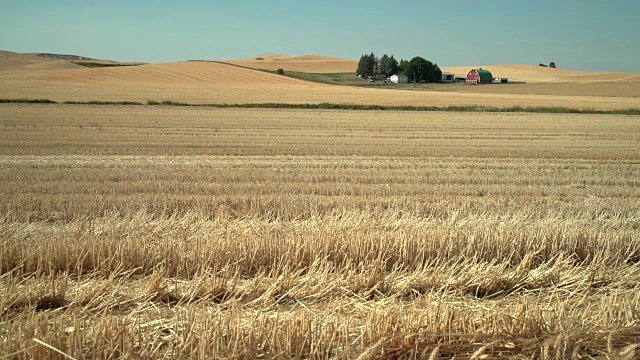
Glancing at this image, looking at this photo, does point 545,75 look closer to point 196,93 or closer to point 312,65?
point 312,65

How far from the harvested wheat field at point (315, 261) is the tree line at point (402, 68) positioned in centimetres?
10192

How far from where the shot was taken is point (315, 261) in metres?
5.28

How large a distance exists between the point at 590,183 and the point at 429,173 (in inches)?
160

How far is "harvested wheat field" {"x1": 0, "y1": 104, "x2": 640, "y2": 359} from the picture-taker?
3449 mm

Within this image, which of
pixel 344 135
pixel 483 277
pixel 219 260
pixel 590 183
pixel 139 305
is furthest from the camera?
pixel 344 135

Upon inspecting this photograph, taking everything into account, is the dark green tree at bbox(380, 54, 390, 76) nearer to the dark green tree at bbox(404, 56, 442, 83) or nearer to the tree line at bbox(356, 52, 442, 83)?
the tree line at bbox(356, 52, 442, 83)

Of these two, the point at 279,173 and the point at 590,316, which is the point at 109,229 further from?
the point at 279,173

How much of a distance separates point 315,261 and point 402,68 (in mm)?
116972

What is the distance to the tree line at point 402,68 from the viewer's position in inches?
4483

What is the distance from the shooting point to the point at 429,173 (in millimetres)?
14062

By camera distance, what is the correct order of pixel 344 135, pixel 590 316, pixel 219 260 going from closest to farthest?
1. pixel 590 316
2. pixel 219 260
3. pixel 344 135

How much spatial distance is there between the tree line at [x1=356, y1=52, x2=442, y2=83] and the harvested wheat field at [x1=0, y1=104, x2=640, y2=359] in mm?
101917

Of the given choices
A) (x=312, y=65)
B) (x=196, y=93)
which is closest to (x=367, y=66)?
(x=312, y=65)

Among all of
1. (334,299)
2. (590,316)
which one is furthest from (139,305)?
(590,316)
